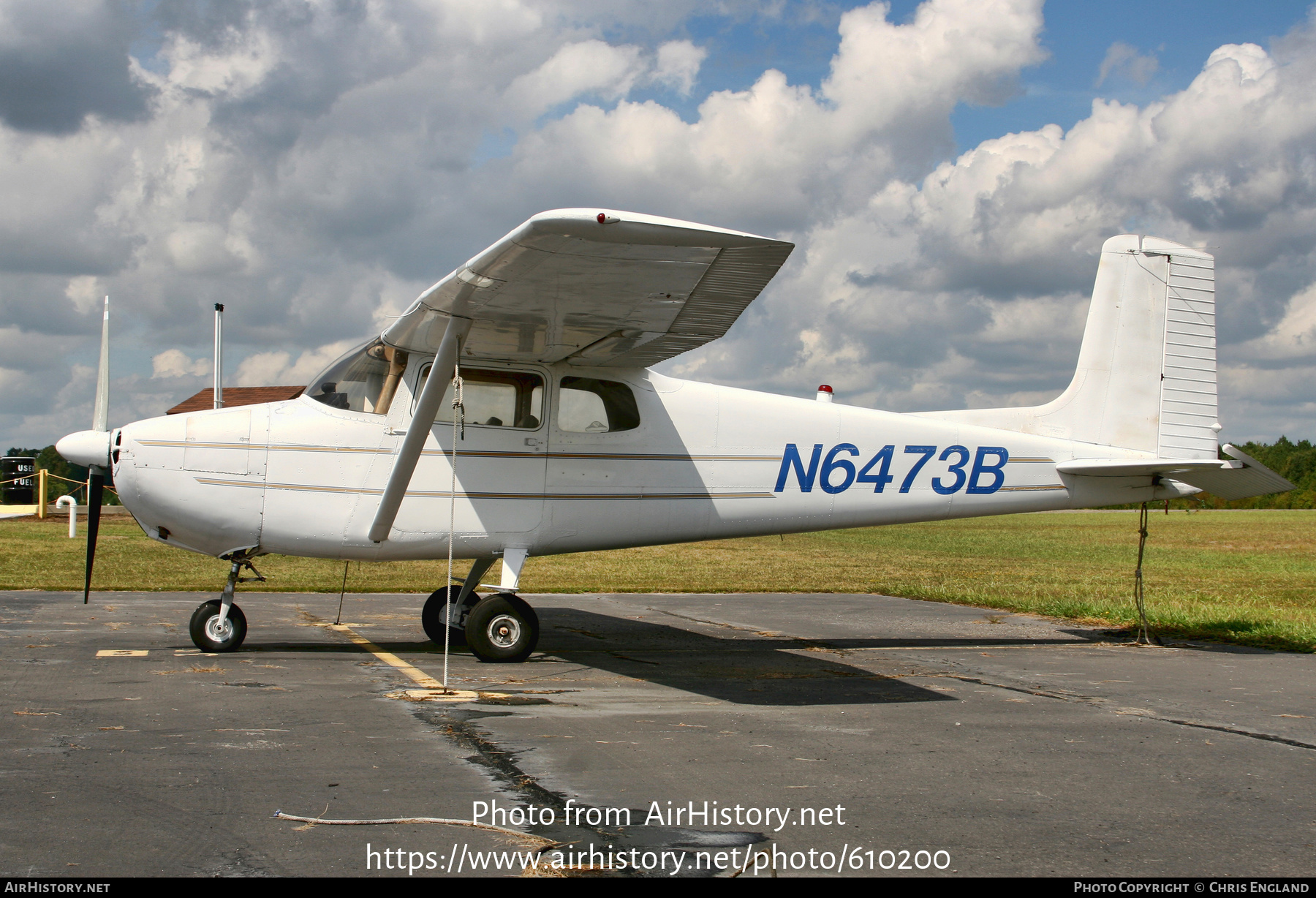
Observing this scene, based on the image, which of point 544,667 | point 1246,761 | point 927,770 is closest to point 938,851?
point 927,770

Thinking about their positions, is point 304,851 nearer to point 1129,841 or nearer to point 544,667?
point 1129,841

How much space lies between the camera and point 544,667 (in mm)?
7914

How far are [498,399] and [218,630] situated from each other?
304 cm

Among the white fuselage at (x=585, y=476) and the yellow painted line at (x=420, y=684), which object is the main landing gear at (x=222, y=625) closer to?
the white fuselage at (x=585, y=476)

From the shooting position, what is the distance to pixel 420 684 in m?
6.82

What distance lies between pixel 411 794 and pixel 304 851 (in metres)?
0.74

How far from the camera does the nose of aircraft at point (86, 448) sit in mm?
7816

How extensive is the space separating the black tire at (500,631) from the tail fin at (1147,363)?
5.49m

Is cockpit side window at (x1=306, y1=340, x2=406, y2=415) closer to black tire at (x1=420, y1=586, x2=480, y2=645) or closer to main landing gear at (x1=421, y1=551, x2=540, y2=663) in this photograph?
main landing gear at (x1=421, y1=551, x2=540, y2=663)

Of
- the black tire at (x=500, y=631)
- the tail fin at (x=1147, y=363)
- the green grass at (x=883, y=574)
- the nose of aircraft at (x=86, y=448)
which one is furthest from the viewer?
the green grass at (x=883, y=574)

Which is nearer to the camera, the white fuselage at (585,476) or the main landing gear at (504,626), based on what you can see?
the white fuselage at (585,476)

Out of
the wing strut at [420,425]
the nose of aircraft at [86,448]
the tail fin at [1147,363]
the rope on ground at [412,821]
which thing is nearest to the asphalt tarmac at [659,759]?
the rope on ground at [412,821]

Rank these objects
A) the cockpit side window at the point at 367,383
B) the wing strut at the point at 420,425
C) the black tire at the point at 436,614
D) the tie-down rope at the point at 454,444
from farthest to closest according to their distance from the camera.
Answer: the black tire at the point at 436,614 < the cockpit side window at the point at 367,383 < the tie-down rope at the point at 454,444 < the wing strut at the point at 420,425

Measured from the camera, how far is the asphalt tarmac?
3.36 m
